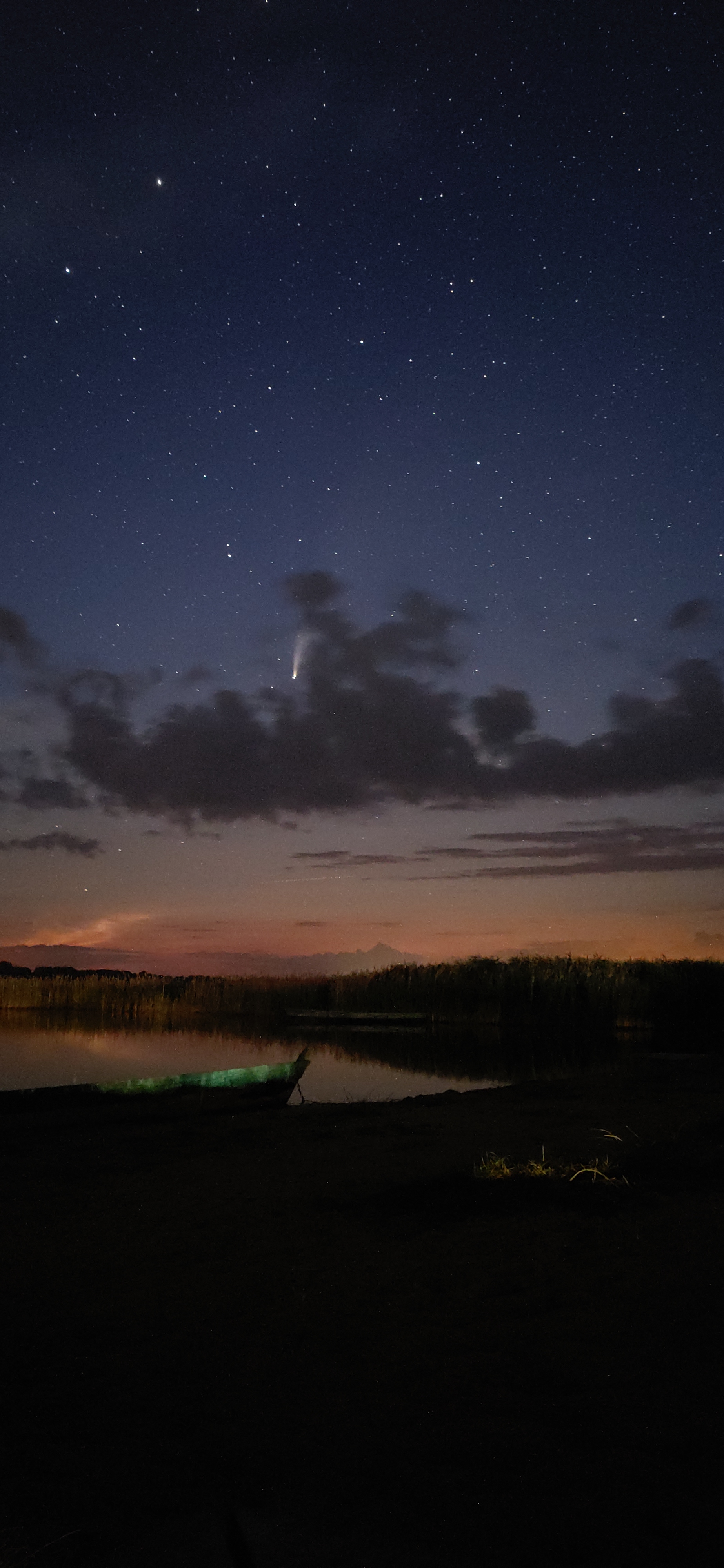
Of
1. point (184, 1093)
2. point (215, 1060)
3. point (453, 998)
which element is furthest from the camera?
point (453, 998)

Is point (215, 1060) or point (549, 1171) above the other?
point (549, 1171)

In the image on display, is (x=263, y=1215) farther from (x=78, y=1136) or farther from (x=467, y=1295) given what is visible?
(x=78, y=1136)

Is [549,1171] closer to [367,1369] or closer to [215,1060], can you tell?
[367,1369]

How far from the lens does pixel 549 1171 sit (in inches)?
334

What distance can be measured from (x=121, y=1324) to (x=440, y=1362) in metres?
2.19

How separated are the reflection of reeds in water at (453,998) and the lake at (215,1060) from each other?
3194 mm

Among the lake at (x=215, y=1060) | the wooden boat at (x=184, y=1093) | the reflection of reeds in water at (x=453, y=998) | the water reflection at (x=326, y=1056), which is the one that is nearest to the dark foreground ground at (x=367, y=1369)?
the wooden boat at (x=184, y=1093)

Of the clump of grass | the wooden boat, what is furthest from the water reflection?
the clump of grass

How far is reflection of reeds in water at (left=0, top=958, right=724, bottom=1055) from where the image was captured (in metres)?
33.7

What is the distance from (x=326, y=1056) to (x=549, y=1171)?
17.8 meters

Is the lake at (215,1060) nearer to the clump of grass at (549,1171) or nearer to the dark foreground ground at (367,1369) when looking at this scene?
the clump of grass at (549,1171)

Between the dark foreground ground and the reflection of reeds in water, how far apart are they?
22127 mm

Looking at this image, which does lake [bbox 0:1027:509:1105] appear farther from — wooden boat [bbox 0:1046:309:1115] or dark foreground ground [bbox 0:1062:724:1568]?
dark foreground ground [bbox 0:1062:724:1568]

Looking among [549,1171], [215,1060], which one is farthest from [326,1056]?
[549,1171]
